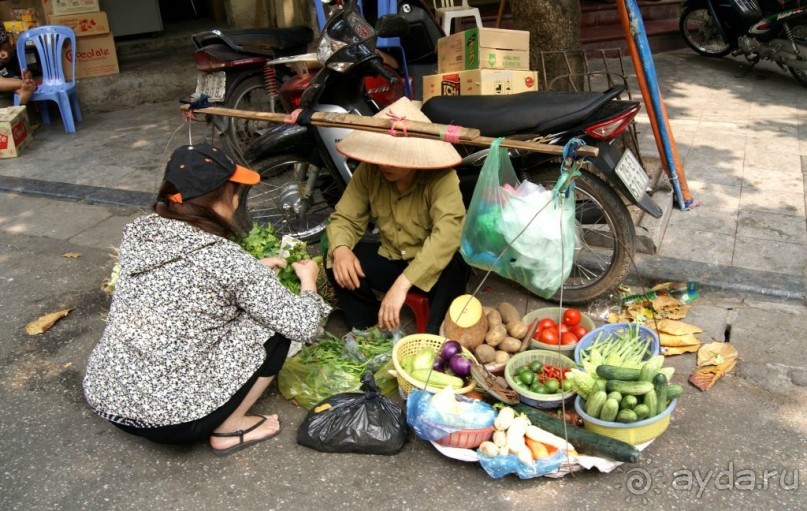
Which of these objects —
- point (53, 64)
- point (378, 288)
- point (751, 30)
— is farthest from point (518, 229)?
point (53, 64)

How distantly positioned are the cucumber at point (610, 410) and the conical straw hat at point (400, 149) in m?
1.21

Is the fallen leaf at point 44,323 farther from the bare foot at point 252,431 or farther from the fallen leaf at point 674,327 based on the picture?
the fallen leaf at point 674,327

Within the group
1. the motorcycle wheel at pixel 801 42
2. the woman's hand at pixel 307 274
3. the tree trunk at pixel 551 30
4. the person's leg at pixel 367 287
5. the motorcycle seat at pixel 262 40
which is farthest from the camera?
the motorcycle wheel at pixel 801 42

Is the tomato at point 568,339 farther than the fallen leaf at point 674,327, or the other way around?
the fallen leaf at point 674,327

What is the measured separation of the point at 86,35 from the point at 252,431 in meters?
6.45

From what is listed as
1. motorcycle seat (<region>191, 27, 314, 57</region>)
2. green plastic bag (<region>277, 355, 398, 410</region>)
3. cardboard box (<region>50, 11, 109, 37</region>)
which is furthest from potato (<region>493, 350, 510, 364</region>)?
cardboard box (<region>50, 11, 109, 37</region>)

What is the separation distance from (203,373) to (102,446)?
28.5 inches

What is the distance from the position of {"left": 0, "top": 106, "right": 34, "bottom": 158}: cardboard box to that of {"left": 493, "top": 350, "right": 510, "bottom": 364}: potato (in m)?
5.64

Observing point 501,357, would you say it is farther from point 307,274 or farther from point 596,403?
point 307,274

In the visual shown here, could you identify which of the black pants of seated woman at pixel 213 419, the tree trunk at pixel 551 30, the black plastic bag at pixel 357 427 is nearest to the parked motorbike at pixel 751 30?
the tree trunk at pixel 551 30

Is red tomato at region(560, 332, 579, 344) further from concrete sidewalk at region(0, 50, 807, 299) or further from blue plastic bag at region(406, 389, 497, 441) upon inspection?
blue plastic bag at region(406, 389, 497, 441)

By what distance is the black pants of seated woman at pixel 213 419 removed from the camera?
2545mm

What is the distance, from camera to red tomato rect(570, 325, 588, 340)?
3098mm

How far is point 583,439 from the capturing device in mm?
2467
